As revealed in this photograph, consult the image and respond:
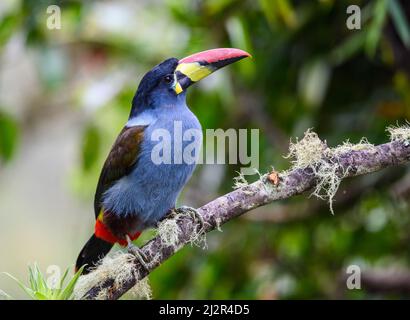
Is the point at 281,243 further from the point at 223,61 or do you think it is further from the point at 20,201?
the point at 20,201

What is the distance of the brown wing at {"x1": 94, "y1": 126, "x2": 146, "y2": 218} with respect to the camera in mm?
2645

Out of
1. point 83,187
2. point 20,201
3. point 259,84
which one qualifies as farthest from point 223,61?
point 20,201

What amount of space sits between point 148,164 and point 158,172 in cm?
5

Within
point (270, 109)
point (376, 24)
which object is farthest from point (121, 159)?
point (270, 109)

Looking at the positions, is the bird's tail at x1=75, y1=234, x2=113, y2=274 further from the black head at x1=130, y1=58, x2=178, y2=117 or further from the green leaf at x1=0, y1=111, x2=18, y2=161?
the green leaf at x1=0, y1=111, x2=18, y2=161

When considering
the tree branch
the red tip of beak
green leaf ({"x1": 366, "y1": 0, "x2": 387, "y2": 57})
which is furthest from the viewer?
green leaf ({"x1": 366, "y1": 0, "x2": 387, "y2": 57})

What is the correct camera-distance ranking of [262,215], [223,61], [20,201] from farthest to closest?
[20,201] < [262,215] < [223,61]

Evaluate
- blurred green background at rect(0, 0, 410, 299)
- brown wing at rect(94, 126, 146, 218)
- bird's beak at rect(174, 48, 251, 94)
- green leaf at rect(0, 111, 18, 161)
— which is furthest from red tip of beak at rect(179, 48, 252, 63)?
green leaf at rect(0, 111, 18, 161)

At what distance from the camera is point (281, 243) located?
13.9ft

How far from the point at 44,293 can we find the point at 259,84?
8.27ft

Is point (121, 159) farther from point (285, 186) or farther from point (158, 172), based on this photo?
point (285, 186)

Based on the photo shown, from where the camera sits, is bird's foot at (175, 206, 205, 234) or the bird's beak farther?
the bird's beak

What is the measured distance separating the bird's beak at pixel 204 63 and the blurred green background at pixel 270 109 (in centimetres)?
99

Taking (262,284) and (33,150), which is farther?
(33,150)
